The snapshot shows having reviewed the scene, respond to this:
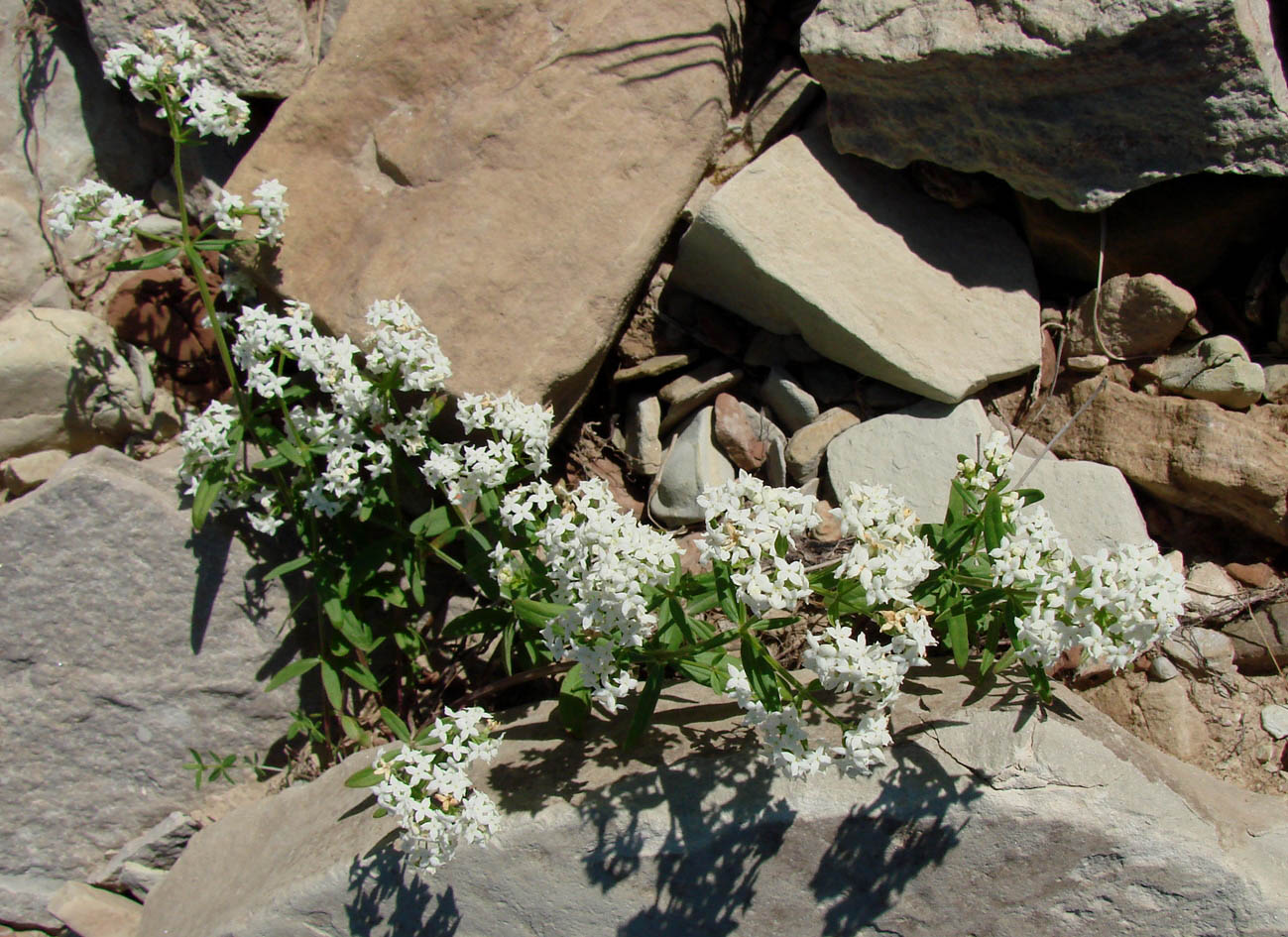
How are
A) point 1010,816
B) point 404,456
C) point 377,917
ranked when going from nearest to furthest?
point 1010,816 < point 377,917 < point 404,456

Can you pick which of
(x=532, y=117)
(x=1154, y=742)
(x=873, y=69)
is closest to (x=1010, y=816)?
(x=1154, y=742)

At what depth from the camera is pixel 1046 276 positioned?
5.17 meters

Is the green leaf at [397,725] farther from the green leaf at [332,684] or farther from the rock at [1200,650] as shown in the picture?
the rock at [1200,650]

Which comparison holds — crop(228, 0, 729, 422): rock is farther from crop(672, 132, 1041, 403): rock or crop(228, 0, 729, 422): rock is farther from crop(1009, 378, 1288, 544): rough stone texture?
crop(1009, 378, 1288, 544): rough stone texture

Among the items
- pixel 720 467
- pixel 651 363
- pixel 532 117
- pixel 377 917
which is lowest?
pixel 377 917

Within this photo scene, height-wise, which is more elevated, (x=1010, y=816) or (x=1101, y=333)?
(x=1101, y=333)

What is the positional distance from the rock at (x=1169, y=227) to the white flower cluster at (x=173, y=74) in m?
4.07

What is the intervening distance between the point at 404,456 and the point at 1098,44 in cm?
370

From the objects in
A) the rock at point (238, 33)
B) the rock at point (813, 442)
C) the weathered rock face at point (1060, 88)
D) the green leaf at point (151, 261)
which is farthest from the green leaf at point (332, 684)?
the weathered rock face at point (1060, 88)

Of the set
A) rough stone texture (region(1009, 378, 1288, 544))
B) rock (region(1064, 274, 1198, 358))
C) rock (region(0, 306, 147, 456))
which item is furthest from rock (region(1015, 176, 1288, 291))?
rock (region(0, 306, 147, 456))

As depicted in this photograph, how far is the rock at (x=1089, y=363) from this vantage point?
4.84m

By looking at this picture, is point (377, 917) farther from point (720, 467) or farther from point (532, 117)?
point (532, 117)

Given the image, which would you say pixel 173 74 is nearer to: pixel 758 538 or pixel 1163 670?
pixel 758 538

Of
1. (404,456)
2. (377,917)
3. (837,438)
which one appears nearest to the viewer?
(377,917)
